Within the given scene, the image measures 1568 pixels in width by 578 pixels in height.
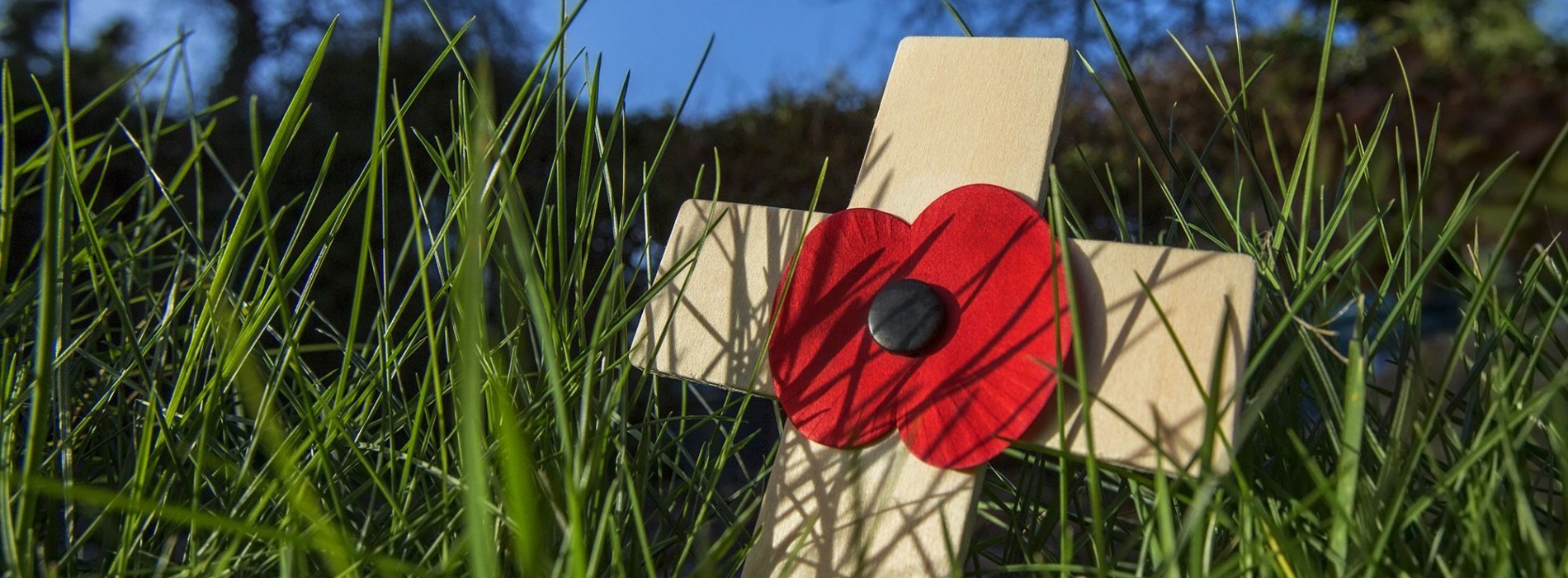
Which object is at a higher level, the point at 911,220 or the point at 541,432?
the point at 911,220

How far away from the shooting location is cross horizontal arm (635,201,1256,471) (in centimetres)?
43

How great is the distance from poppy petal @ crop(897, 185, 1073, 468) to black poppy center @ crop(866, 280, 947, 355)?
11 mm

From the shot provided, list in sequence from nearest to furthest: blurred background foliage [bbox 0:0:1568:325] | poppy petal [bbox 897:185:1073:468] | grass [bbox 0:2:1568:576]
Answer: grass [bbox 0:2:1568:576], poppy petal [bbox 897:185:1073:468], blurred background foliage [bbox 0:0:1568:325]

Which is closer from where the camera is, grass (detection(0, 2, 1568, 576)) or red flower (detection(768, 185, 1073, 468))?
grass (detection(0, 2, 1568, 576))

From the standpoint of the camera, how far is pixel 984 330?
0.51 m

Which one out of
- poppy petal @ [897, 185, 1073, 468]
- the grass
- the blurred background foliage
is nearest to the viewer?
the grass

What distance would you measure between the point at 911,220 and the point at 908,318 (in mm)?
67

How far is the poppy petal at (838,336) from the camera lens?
531 millimetres

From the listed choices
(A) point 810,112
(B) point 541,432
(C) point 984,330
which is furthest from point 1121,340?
(A) point 810,112

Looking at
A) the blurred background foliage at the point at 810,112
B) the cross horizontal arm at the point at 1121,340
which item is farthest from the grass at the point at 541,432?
the blurred background foliage at the point at 810,112

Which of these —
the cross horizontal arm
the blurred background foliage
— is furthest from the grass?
the blurred background foliage

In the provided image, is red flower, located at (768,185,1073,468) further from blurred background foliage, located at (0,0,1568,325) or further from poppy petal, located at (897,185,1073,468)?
blurred background foliage, located at (0,0,1568,325)

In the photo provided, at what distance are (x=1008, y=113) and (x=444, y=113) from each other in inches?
71.8

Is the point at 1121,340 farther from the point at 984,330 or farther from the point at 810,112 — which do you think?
the point at 810,112
